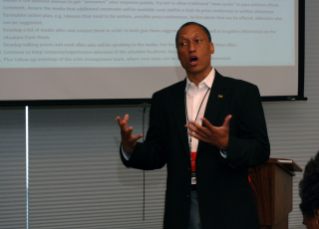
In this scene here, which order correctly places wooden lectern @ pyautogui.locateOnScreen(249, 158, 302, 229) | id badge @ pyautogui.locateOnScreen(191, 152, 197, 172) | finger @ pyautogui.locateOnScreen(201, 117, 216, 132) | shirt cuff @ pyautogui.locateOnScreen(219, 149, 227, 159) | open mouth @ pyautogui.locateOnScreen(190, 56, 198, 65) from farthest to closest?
wooden lectern @ pyautogui.locateOnScreen(249, 158, 302, 229)
open mouth @ pyautogui.locateOnScreen(190, 56, 198, 65)
id badge @ pyautogui.locateOnScreen(191, 152, 197, 172)
shirt cuff @ pyautogui.locateOnScreen(219, 149, 227, 159)
finger @ pyautogui.locateOnScreen(201, 117, 216, 132)

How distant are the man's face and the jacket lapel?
0.36 feet

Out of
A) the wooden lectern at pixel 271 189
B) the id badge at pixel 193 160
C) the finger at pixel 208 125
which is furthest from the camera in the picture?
the wooden lectern at pixel 271 189

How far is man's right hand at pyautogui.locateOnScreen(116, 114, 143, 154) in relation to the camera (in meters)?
1.50

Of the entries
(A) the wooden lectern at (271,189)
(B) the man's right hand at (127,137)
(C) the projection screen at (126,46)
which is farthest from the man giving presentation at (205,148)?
(C) the projection screen at (126,46)

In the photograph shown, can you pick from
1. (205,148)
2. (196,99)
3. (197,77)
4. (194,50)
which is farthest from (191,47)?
(205,148)

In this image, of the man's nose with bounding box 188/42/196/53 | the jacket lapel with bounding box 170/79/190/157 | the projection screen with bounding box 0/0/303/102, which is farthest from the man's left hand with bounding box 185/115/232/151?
the projection screen with bounding box 0/0/303/102

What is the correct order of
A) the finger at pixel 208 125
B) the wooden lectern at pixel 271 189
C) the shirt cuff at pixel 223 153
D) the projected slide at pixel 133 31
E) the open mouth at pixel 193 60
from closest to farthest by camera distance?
the finger at pixel 208 125 < the shirt cuff at pixel 223 153 < the open mouth at pixel 193 60 < the wooden lectern at pixel 271 189 < the projected slide at pixel 133 31

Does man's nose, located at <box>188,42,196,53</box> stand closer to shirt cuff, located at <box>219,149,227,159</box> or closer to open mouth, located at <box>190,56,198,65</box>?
open mouth, located at <box>190,56,198,65</box>

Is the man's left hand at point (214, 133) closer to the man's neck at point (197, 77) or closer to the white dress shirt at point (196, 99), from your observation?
the white dress shirt at point (196, 99)

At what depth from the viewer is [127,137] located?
1547mm

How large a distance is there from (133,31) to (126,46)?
138mm

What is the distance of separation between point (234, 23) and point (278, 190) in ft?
5.08

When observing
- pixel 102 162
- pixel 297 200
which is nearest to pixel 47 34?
pixel 102 162

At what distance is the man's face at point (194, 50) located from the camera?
5.55ft
